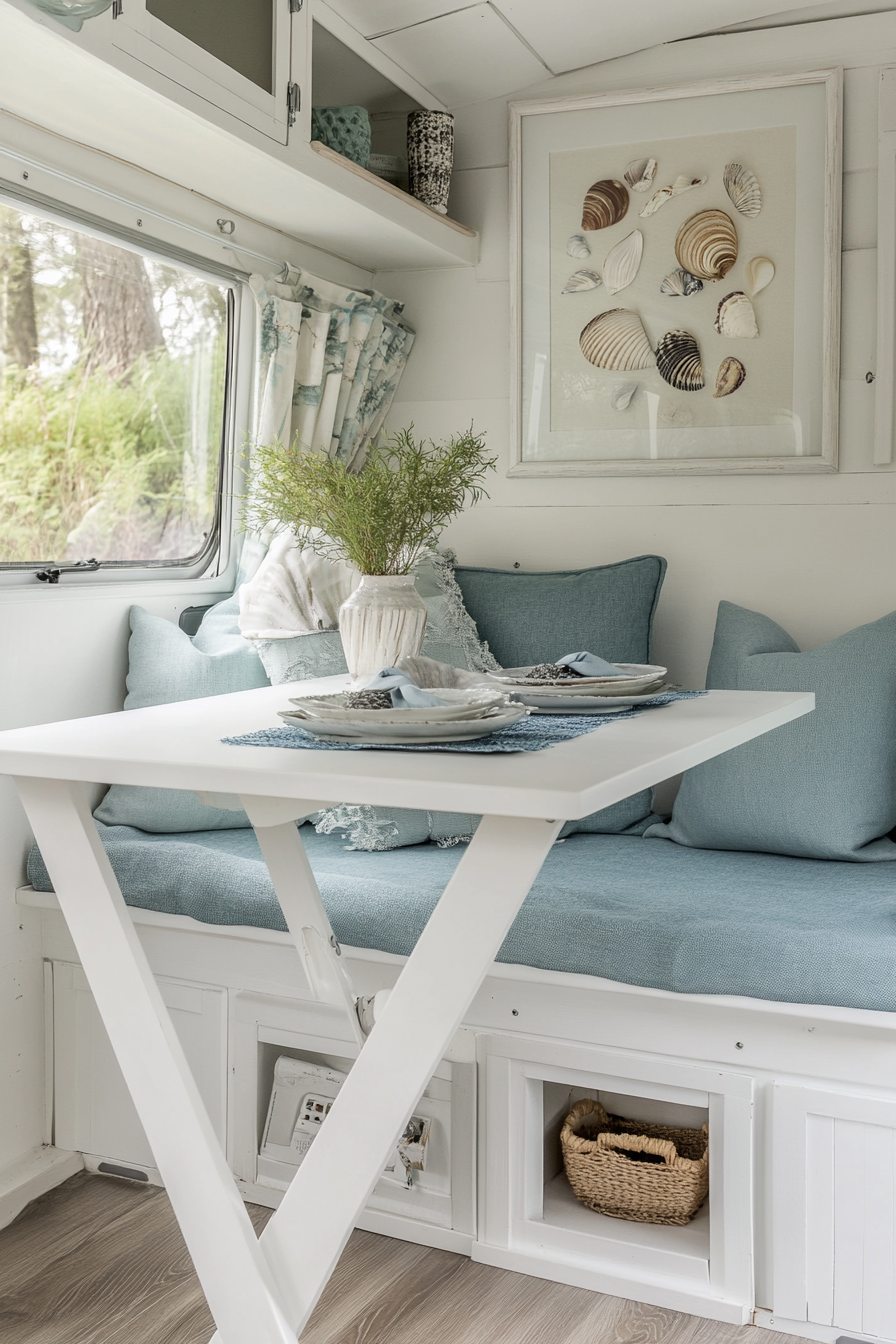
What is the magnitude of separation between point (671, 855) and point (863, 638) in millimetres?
567

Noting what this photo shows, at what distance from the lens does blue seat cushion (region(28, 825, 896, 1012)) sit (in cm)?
168

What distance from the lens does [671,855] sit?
226cm

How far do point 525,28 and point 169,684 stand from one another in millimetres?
1550

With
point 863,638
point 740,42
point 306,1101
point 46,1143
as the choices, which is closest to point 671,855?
point 863,638

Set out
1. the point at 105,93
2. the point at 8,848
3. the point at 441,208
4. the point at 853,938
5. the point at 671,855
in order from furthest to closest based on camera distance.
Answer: the point at 441,208, the point at 671,855, the point at 8,848, the point at 105,93, the point at 853,938

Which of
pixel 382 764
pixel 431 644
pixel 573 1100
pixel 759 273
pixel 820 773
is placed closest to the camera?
pixel 382 764

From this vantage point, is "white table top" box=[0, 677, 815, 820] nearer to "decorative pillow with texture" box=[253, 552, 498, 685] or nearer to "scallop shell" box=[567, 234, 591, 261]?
"decorative pillow with texture" box=[253, 552, 498, 685]

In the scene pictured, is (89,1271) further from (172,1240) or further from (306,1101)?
(306,1101)

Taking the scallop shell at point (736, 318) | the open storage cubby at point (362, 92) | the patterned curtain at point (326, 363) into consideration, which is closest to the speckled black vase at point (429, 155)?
the open storage cubby at point (362, 92)

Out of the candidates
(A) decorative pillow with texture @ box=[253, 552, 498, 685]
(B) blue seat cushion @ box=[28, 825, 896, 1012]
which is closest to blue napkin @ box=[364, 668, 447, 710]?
(B) blue seat cushion @ box=[28, 825, 896, 1012]

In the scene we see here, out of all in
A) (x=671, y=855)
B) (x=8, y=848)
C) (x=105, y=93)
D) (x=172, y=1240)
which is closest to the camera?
(x=105, y=93)

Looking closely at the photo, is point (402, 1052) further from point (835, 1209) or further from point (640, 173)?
point (640, 173)

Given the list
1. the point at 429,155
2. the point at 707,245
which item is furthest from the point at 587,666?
the point at 429,155

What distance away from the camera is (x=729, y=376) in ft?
8.59
